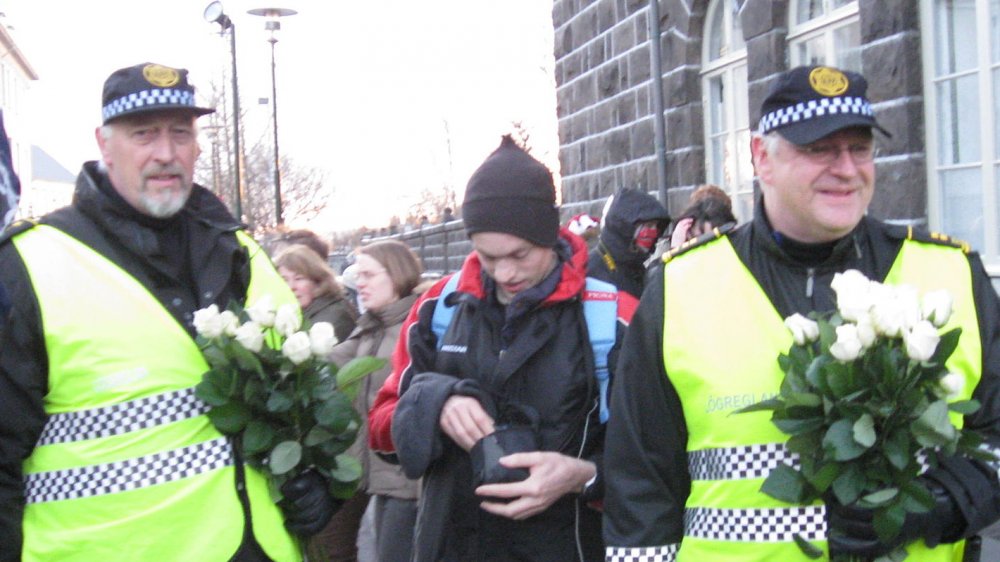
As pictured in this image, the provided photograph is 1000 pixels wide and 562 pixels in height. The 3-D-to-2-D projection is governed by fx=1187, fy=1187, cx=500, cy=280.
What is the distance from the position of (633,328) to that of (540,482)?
52 cm

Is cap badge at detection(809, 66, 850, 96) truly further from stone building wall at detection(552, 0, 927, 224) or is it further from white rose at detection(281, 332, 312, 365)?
stone building wall at detection(552, 0, 927, 224)

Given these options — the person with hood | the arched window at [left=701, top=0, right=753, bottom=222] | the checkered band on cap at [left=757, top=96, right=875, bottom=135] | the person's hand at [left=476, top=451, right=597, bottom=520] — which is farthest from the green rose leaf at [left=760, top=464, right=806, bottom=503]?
the arched window at [left=701, top=0, right=753, bottom=222]

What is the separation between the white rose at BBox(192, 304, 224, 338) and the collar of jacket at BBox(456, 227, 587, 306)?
71 centimetres

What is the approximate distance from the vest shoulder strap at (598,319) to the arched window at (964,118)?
11.3 feet

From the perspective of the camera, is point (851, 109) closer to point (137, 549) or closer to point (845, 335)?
point (845, 335)

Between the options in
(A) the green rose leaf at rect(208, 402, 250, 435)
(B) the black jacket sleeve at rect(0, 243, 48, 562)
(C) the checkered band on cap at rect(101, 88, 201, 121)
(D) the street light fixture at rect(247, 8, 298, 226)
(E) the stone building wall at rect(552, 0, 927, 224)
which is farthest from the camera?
(D) the street light fixture at rect(247, 8, 298, 226)

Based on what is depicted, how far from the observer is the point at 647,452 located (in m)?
2.89

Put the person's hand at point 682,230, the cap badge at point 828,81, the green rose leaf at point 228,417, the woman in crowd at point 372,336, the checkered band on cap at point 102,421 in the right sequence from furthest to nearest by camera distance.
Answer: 1. the person's hand at point 682,230
2. the woman in crowd at point 372,336
3. the green rose leaf at point 228,417
4. the checkered band on cap at point 102,421
5. the cap badge at point 828,81

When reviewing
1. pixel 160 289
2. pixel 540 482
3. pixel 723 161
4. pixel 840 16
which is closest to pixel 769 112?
pixel 540 482

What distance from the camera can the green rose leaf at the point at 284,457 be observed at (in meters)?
3.21

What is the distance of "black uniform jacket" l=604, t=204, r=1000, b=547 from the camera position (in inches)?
112

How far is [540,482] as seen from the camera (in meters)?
3.16

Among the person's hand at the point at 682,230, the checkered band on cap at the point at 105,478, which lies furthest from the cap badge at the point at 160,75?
the person's hand at the point at 682,230

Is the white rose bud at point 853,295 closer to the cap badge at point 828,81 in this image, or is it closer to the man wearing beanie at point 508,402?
the cap badge at point 828,81
